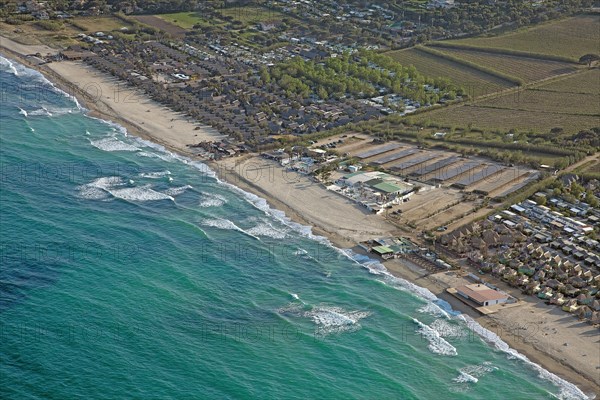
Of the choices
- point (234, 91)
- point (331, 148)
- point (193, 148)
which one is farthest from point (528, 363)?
point (234, 91)

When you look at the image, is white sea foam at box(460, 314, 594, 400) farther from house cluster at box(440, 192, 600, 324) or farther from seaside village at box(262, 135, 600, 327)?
house cluster at box(440, 192, 600, 324)

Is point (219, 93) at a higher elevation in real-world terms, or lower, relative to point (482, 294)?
higher

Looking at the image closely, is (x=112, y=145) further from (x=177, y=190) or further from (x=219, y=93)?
(x=219, y=93)

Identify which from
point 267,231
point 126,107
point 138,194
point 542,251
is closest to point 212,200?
point 138,194

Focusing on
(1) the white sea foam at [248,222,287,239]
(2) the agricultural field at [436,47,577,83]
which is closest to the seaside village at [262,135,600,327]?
(1) the white sea foam at [248,222,287,239]

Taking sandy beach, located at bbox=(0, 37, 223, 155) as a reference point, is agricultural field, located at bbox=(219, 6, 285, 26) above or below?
above

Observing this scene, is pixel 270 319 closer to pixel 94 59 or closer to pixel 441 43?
pixel 94 59

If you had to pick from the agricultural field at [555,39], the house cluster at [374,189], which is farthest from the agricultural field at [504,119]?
the agricultural field at [555,39]
